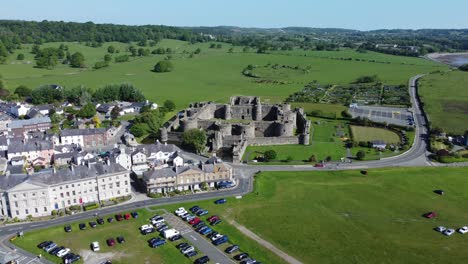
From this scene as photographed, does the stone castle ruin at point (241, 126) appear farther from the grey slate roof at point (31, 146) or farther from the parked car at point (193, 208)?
the grey slate roof at point (31, 146)

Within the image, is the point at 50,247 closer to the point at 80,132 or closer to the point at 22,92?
the point at 80,132

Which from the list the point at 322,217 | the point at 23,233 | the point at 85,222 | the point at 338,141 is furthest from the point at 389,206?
the point at 23,233

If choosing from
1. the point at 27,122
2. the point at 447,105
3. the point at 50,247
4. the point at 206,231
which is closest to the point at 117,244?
the point at 50,247

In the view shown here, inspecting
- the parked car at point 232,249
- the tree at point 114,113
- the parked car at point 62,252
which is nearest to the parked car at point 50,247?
the parked car at point 62,252

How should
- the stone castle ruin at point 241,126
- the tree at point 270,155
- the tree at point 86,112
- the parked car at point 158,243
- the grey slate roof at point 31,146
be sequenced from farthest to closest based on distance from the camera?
the tree at point 86,112
the stone castle ruin at point 241,126
the tree at point 270,155
the grey slate roof at point 31,146
the parked car at point 158,243

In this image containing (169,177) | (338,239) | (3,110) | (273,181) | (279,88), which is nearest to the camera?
(338,239)

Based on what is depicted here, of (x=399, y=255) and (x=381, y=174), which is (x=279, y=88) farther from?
(x=399, y=255)
